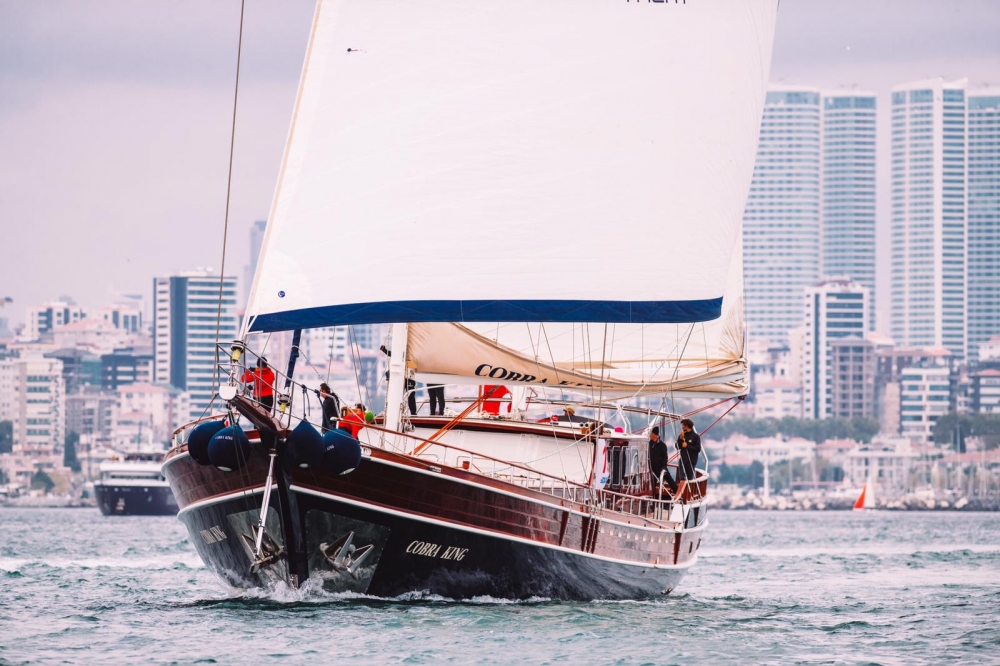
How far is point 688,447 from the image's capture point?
3022 centimetres

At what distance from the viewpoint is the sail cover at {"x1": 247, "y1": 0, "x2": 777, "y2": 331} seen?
25141 millimetres

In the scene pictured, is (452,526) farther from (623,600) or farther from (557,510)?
(623,600)

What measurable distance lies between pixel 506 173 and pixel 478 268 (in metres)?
1.62

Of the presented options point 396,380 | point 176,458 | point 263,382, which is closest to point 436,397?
point 396,380

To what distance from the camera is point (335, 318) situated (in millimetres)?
24562

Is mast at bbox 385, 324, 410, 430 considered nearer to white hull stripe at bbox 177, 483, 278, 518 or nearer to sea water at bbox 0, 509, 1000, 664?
white hull stripe at bbox 177, 483, 278, 518

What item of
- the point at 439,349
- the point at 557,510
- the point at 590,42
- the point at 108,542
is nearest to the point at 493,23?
the point at 590,42

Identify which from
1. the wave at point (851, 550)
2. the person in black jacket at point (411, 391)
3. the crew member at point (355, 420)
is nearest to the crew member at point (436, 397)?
the person in black jacket at point (411, 391)

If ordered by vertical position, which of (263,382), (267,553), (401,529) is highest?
(263,382)

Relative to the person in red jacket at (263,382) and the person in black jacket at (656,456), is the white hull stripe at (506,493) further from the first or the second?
the person in black jacket at (656,456)

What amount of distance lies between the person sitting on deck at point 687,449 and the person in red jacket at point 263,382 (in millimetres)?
7700

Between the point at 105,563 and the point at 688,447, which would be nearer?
the point at 688,447

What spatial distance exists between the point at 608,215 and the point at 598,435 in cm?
368

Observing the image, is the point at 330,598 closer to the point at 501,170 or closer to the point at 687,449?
the point at 501,170
